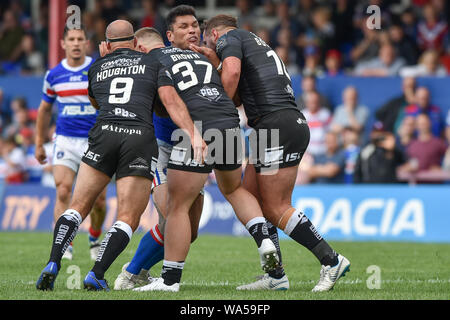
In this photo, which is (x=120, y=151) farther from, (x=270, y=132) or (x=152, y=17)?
(x=152, y=17)

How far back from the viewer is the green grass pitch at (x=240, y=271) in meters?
7.77

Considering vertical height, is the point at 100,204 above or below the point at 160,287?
above

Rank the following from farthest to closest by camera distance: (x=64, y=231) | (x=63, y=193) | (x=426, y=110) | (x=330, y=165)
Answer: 1. (x=330, y=165)
2. (x=426, y=110)
3. (x=63, y=193)
4. (x=64, y=231)

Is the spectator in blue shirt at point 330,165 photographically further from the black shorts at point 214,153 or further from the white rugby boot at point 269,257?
the white rugby boot at point 269,257

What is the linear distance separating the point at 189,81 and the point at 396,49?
1058 centimetres

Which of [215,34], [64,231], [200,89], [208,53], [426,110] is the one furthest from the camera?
[426,110]

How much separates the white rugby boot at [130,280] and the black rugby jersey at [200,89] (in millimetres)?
1629

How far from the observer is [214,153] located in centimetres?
812

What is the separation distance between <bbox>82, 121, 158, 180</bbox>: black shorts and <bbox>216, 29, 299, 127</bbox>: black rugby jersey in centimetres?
107

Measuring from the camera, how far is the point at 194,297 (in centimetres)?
761

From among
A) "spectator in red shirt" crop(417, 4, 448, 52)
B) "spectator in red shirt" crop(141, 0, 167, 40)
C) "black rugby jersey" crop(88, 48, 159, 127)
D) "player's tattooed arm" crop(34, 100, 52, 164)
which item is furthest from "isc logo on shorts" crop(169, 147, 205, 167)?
"spectator in red shirt" crop(141, 0, 167, 40)

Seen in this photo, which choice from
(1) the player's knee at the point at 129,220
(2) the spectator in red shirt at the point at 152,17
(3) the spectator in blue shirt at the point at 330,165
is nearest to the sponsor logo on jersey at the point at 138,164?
(1) the player's knee at the point at 129,220

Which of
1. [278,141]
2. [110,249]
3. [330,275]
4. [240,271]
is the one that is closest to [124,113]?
[110,249]

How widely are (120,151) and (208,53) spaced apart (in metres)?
1.35
